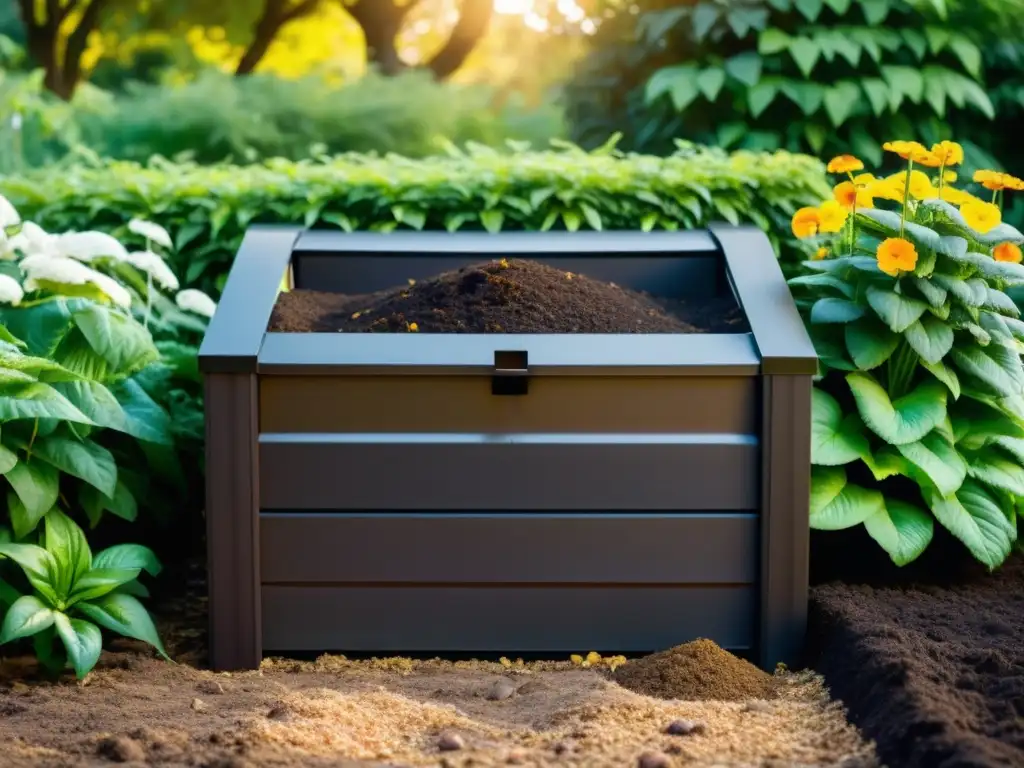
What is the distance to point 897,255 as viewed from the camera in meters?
2.93

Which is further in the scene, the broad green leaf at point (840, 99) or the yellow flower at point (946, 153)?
the broad green leaf at point (840, 99)

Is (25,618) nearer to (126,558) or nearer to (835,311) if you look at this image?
(126,558)

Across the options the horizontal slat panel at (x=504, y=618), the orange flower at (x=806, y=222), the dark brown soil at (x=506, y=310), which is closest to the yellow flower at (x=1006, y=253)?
the orange flower at (x=806, y=222)

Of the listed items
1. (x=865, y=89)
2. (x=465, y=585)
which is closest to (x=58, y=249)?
(x=465, y=585)

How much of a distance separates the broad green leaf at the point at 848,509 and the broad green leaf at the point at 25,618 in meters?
1.86

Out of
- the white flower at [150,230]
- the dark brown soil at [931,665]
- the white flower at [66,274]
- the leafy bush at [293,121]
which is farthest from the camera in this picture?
the leafy bush at [293,121]

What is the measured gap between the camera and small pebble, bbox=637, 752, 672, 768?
2098 mm

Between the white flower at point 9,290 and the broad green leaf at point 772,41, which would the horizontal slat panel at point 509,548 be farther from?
the broad green leaf at point 772,41

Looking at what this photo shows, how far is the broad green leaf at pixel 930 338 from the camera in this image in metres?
2.99

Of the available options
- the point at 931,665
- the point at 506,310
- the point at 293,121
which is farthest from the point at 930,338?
the point at 293,121

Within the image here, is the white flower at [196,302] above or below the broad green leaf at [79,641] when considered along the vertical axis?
above

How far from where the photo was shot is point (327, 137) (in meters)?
8.49

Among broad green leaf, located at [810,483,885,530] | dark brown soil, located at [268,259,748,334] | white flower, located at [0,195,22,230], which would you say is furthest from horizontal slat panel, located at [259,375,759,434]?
white flower, located at [0,195,22,230]

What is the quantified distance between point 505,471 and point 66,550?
108 cm
